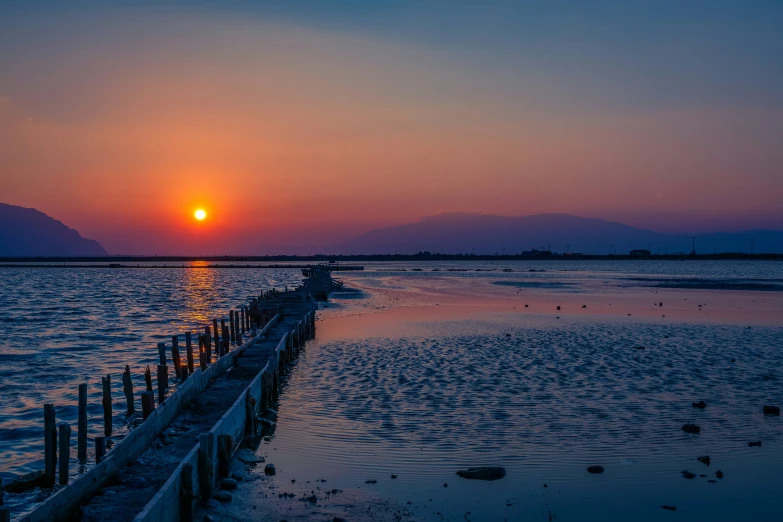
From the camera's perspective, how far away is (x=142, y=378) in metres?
21.1

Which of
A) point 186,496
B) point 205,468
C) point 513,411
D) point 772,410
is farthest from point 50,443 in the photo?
point 772,410

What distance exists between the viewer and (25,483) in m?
10.8

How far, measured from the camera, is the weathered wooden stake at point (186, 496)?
28.8ft

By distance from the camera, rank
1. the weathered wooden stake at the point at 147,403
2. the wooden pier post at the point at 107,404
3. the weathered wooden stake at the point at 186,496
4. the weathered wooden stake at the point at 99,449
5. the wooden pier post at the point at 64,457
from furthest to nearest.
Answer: the wooden pier post at the point at 107,404
the weathered wooden stake at the point at 147,403
the wooden pier post at the point at 64,457
the weathered wooden stake at the point at 99,449
the weathered wooden stake at the point at 186,496

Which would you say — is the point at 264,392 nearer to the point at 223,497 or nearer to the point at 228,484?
the point at 228,484

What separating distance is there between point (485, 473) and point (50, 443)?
708cm

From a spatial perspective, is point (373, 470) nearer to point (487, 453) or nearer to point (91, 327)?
point (487, 453)

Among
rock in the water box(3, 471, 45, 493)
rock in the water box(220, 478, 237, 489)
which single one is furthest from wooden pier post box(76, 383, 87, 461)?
rock in the water box(220, 478, 237, 489)

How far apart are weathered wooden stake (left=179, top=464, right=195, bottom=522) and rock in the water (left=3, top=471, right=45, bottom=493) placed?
3.77 meters

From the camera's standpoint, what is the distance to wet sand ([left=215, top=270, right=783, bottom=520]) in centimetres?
981

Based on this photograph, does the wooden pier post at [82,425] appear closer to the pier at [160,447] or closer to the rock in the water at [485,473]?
the pier at [160,447]

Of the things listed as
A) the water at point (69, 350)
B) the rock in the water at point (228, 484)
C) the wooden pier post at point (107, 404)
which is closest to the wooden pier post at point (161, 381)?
the water at point (69, 350)

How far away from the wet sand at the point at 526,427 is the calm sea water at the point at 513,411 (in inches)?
2.0

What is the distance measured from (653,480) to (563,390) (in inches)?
259
